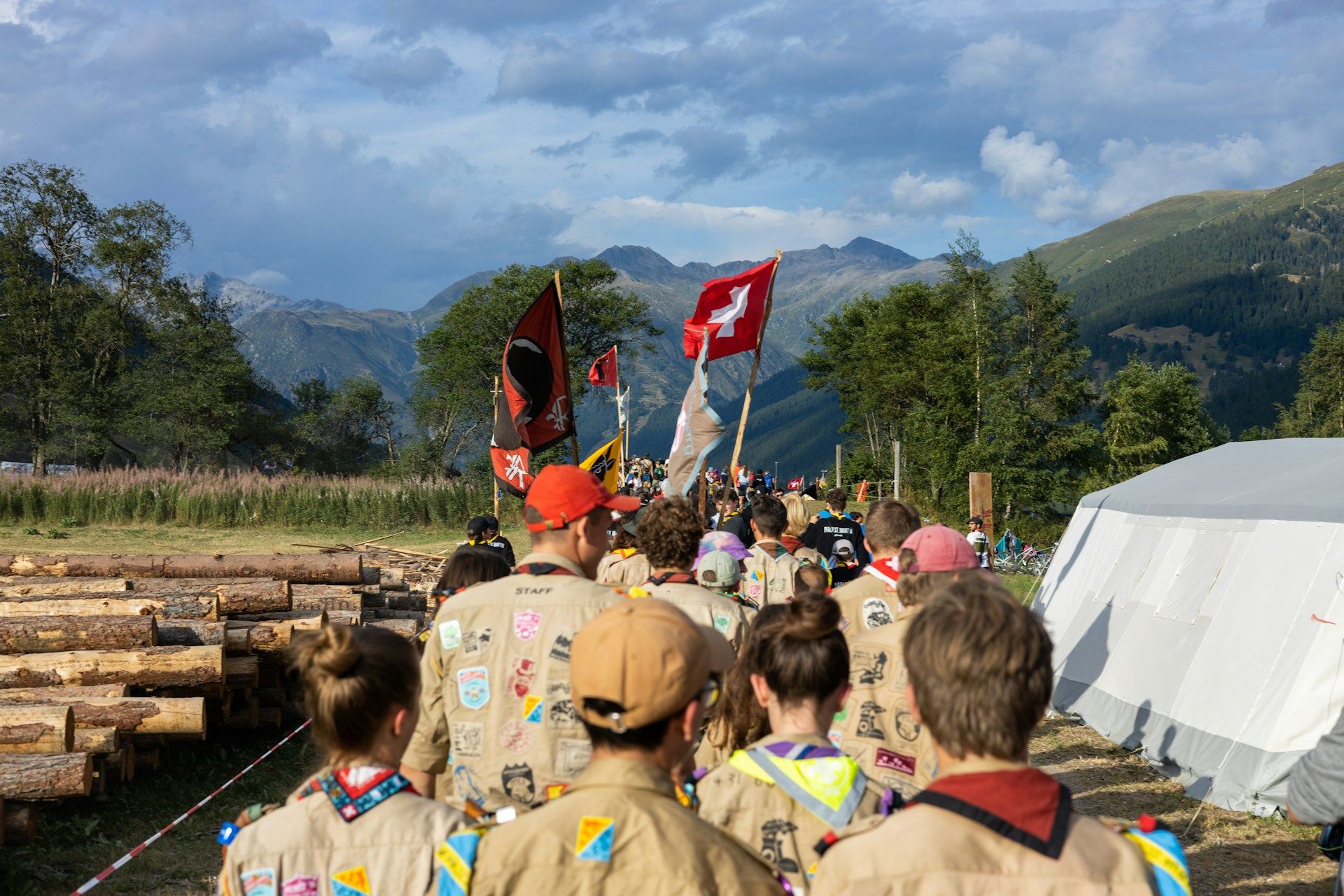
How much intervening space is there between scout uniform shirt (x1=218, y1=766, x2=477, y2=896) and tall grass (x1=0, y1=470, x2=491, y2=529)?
30485 mm

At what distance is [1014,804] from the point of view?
1.91 metres

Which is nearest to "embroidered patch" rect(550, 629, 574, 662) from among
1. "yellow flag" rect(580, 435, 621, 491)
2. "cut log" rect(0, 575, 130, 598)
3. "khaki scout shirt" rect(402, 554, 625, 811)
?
"khaki scout shirt" rect(402, 554, 625, 811)

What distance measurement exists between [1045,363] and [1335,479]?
1758 inches

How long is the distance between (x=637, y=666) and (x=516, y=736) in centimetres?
134

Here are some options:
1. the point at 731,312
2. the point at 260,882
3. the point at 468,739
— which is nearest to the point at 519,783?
the point at 468,739

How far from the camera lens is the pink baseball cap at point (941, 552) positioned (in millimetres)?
4422

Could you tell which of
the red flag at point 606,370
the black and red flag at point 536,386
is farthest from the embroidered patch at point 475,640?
the red flag at point 606,370

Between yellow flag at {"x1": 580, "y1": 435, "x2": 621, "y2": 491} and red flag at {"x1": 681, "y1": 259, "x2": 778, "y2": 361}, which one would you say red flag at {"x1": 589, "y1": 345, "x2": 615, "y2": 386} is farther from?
red flag at {"x1": 681, "y1": 259, "x2": 778, "y2": 361}

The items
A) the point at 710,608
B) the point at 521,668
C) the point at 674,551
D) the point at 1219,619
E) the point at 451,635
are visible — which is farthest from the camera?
the point at 1219,619

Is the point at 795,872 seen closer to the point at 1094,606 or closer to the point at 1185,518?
the point at 1185,518

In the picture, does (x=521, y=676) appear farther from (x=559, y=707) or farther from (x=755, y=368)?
(x=755, y=368)

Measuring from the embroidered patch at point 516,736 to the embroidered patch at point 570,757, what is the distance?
0.10 m

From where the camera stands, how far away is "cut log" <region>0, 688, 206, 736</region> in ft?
22.6

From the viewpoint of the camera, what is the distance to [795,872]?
269cm
